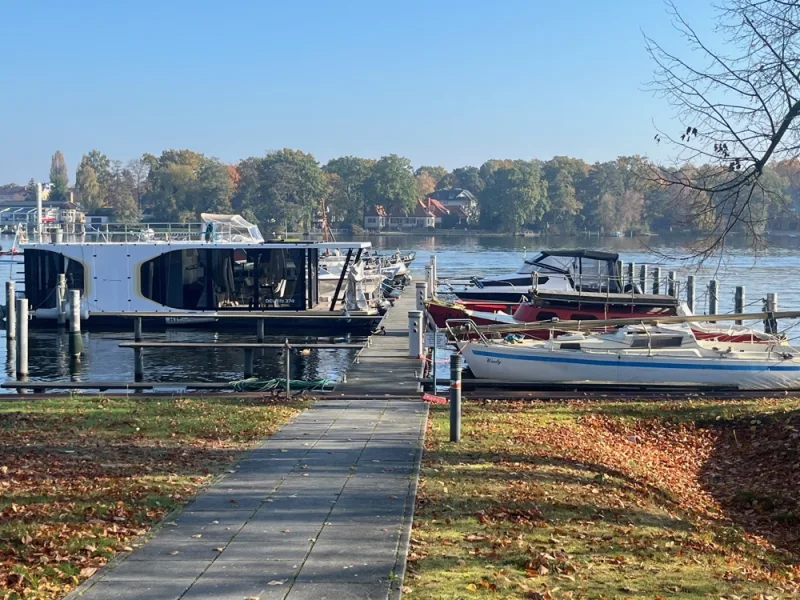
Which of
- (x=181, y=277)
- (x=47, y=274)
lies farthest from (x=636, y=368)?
(x=47, y=274)

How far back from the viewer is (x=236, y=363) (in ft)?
99.3

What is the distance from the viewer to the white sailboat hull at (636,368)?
1980cm

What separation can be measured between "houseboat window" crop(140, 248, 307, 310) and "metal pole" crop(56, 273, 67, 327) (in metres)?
2.85

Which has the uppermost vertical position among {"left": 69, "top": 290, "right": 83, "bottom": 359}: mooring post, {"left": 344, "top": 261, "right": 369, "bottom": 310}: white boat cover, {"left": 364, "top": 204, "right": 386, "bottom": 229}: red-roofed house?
{"left": 364, "top": 204, "right": 386, "bottom": 229}: red-roofed house

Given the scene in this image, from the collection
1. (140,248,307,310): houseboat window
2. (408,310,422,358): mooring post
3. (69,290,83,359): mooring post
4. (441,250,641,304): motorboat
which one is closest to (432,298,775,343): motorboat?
(408,310,422,358): mooring post

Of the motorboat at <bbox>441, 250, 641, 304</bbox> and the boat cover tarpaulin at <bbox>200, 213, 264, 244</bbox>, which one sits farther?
the motorboat at <bbox>441, 250, 641, 304</bbox>

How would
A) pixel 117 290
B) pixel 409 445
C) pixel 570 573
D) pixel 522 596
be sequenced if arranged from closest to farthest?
pixel 522 596 < pixel 570 573 < pixel 409 445 < pixel 117 290

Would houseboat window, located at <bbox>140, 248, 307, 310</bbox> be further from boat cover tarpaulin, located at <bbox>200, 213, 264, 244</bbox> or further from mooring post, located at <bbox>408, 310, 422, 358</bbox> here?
mooring post, located at <bbox>408, 310, 422, 358</bbox>

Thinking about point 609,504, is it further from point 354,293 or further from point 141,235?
point 141,235

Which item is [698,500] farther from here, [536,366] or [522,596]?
[536,366]

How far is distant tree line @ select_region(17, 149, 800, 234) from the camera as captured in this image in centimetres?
14712

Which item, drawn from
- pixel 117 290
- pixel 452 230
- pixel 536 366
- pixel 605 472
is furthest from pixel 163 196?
pixel 605 472

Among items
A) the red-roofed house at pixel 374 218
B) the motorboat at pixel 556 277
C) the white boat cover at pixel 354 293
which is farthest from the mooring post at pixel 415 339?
the red-roofed house at pixel 374 218

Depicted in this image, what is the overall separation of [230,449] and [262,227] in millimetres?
136441
